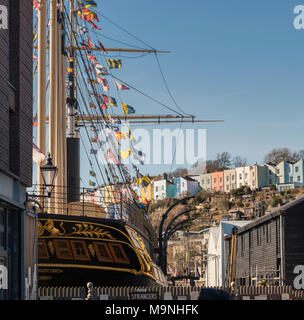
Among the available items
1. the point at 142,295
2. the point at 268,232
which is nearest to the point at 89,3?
the point at 142,295

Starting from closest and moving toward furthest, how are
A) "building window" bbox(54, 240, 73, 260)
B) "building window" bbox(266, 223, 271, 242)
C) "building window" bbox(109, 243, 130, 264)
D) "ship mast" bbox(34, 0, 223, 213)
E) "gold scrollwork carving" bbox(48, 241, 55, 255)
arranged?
1. "gold scrollwork carving" bbox(48, 241, 55, 255)
2. "building window" bbox(54, 240, 73, 260)
3. "building window" bbox(109, 243, 130, 264)
4. "ship mast" bbox(34, 0, 223, 213)
5. "building window" bbox(266, 223, 271, 242)

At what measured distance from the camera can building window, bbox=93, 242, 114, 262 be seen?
22.2 m

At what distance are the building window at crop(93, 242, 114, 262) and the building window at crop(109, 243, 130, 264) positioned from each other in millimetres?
126

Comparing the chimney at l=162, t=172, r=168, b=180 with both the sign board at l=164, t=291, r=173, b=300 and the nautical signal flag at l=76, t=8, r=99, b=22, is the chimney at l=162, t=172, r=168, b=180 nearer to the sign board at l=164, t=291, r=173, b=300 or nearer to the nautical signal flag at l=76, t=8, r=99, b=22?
the nautical signal flag at l=76, t=8, r=99, b=22

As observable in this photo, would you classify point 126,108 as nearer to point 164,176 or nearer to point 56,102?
point 56,102

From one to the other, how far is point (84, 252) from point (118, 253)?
104 centimetres

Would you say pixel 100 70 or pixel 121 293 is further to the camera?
pixel 100 70

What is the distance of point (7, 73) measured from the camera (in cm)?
1552

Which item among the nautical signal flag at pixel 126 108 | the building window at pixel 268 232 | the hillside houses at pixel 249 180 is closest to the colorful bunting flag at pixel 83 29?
the nautical signal flag at pixel 126 108

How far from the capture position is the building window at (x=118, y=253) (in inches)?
880

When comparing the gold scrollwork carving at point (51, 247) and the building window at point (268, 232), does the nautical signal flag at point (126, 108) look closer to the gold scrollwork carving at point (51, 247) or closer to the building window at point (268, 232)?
the gold scrollwork carving at point (51, 247)

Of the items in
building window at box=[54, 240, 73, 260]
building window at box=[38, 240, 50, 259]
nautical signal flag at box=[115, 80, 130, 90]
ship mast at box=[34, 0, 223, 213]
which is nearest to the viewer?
building window at box=[38, 240, 50, 259]

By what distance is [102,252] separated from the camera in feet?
72.9

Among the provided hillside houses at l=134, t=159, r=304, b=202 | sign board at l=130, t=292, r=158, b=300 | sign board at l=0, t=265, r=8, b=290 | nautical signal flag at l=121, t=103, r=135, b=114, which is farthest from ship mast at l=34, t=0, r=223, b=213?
hillside houses at l=134, t=159, r=304, b=202
